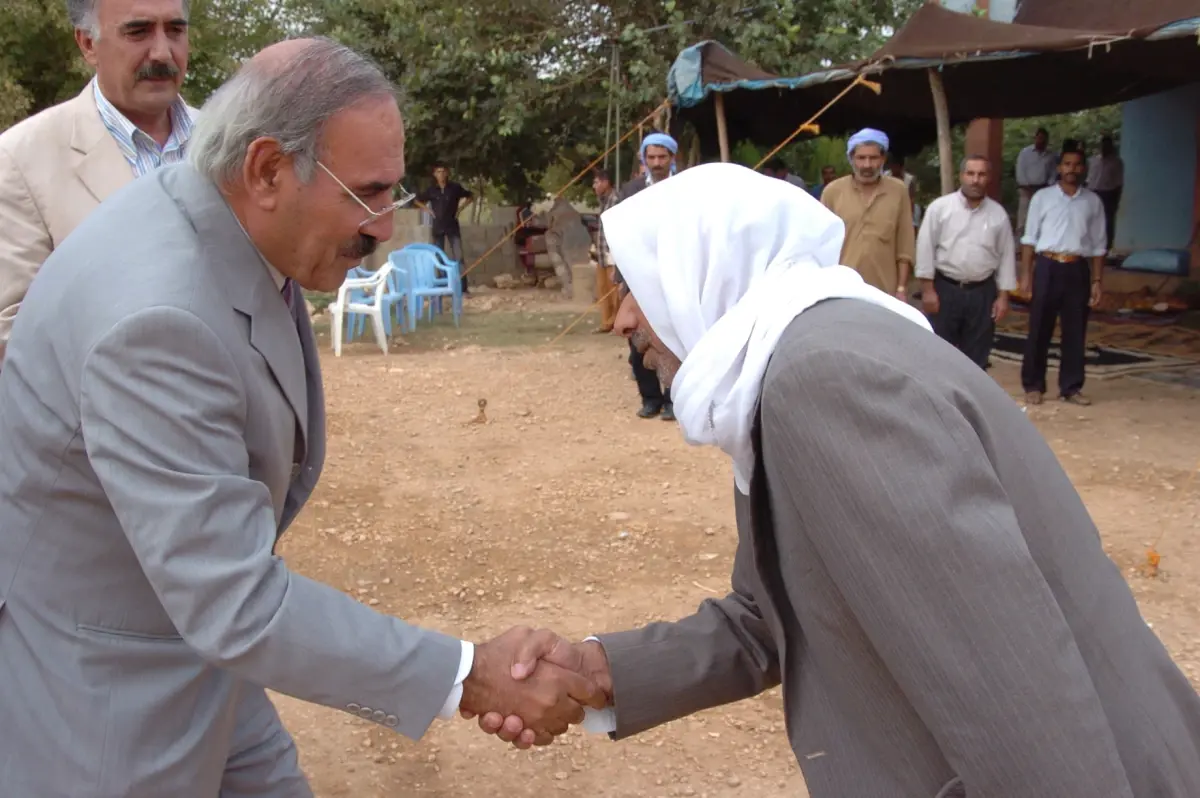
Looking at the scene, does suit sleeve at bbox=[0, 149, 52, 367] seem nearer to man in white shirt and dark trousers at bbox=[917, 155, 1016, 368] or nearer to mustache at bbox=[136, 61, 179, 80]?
mustache at bbox=[136, 61, 179, 80]

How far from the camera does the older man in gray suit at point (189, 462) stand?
1591 millimetres

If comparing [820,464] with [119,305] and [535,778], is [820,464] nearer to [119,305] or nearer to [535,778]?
[119,305]

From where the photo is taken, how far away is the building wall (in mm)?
16172

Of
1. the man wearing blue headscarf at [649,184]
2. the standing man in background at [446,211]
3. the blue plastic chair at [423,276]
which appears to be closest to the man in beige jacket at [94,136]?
the man wearing blue headscarf at [649,184]

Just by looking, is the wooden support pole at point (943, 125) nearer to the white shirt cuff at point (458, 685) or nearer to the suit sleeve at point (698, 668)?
the suit sleeve at point (698, 668)

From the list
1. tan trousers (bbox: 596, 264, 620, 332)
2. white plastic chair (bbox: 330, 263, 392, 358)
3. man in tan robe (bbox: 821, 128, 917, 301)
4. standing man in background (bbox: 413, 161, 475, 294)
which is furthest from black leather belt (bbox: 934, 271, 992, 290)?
standing man in background (bbox: 413, 161, 475, 294)

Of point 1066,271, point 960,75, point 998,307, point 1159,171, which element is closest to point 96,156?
point 998,307

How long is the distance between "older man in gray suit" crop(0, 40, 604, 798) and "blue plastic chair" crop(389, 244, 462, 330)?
37.6 ft

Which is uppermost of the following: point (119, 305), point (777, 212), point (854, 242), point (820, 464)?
point (777, 212)

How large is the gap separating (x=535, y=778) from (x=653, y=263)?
239 cm

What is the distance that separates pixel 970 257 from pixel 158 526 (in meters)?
7.57

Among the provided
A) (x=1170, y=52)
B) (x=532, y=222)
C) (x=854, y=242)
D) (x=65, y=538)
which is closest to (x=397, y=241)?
(x=532, y=222)

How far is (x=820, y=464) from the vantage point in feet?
4.42

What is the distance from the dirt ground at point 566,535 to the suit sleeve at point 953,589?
92.7 inches
